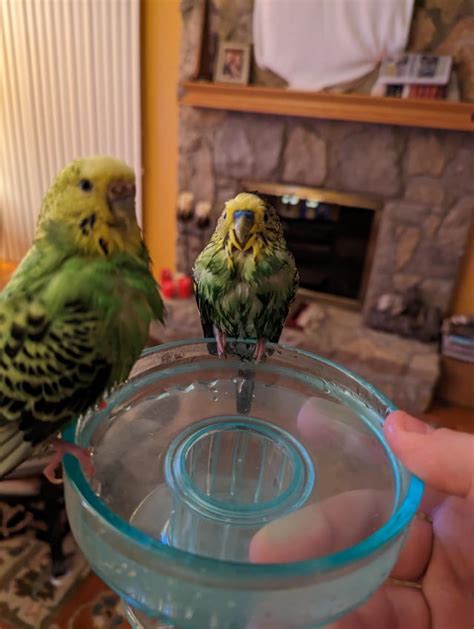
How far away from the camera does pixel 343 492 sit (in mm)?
618

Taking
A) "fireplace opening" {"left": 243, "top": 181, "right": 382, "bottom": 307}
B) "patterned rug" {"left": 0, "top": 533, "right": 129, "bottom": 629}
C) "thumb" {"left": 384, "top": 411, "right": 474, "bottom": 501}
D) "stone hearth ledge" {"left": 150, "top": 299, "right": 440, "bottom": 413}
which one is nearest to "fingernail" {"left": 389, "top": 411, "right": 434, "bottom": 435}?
"thumb" {"left": 384, "top": 411, "right": 474, "bottom": 501}

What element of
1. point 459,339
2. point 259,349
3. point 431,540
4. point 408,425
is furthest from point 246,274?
point 459,339

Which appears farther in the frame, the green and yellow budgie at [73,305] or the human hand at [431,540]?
the human hand at [431,540]

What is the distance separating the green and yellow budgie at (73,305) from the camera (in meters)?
0.43

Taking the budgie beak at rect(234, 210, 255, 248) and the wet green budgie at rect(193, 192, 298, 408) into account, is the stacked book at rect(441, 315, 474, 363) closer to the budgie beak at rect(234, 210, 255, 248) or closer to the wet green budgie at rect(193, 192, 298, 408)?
the wet green budgie at rect(193, 192, 298, 408)

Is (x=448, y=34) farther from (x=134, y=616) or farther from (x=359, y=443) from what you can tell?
(x=134, y=616)

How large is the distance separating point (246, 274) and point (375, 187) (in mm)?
1779

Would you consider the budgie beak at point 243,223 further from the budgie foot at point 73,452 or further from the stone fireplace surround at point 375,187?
the stone fireplace surround at point 375,187

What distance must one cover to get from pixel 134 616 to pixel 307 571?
37 centimetres

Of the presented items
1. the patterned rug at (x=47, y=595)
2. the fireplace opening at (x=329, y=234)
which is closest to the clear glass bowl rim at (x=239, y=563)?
the patterned rug at (x=47, y=595)

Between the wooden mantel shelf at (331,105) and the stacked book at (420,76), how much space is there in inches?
2.6

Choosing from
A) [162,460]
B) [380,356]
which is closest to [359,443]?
[162,460]

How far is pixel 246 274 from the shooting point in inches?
26.2

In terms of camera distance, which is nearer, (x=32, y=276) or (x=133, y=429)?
(x=32, y=276)
